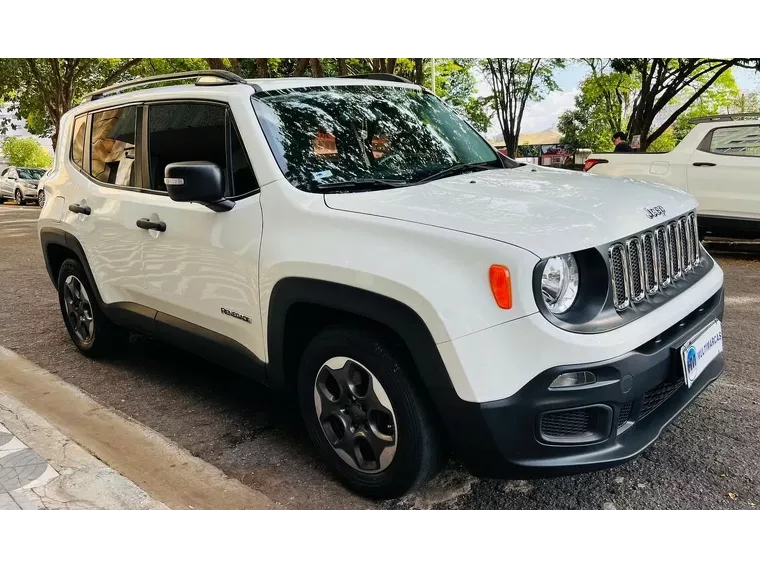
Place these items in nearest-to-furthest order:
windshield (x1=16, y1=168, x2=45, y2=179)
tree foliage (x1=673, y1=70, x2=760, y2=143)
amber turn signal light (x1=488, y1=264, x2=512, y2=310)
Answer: amber turn signal light (x1=488, y1=264, x2=512, y2=310) → tree foliage (x1=673, y1=70, x2=760, y2=143) → windshield (x1=16, y1=168, x2=45, y2=179)

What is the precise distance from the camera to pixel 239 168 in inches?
126

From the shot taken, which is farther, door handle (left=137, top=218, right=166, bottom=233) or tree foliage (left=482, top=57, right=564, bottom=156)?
tree foliage (left=482, top=57, right=564, bottom=156)

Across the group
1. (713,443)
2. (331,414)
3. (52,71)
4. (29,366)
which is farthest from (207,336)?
(52,71)

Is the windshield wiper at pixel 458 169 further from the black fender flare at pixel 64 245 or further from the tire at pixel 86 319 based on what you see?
the tire at pixel 86 319

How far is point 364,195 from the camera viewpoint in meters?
2.84

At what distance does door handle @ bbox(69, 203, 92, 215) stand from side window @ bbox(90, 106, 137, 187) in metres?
0.22

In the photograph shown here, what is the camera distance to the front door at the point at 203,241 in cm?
311

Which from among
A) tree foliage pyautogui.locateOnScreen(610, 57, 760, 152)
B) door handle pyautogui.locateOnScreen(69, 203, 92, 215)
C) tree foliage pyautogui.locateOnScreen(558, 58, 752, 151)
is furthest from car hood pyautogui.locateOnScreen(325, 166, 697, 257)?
tree foliage pyautogui.locateOnScreen(610, 57, 760, 152)

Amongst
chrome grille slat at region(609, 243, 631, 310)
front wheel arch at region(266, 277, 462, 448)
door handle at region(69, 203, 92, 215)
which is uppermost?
door handle at region(69, 203, 92, 215)

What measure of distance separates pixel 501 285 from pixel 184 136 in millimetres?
2194

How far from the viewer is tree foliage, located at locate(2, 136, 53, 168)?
43.3 metres

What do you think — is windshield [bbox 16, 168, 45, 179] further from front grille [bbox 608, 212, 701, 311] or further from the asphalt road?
front grille [bbox 608, 212, 701, 311]

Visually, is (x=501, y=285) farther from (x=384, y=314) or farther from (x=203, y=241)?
(x=203, y=241)

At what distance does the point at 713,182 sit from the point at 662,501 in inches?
250
